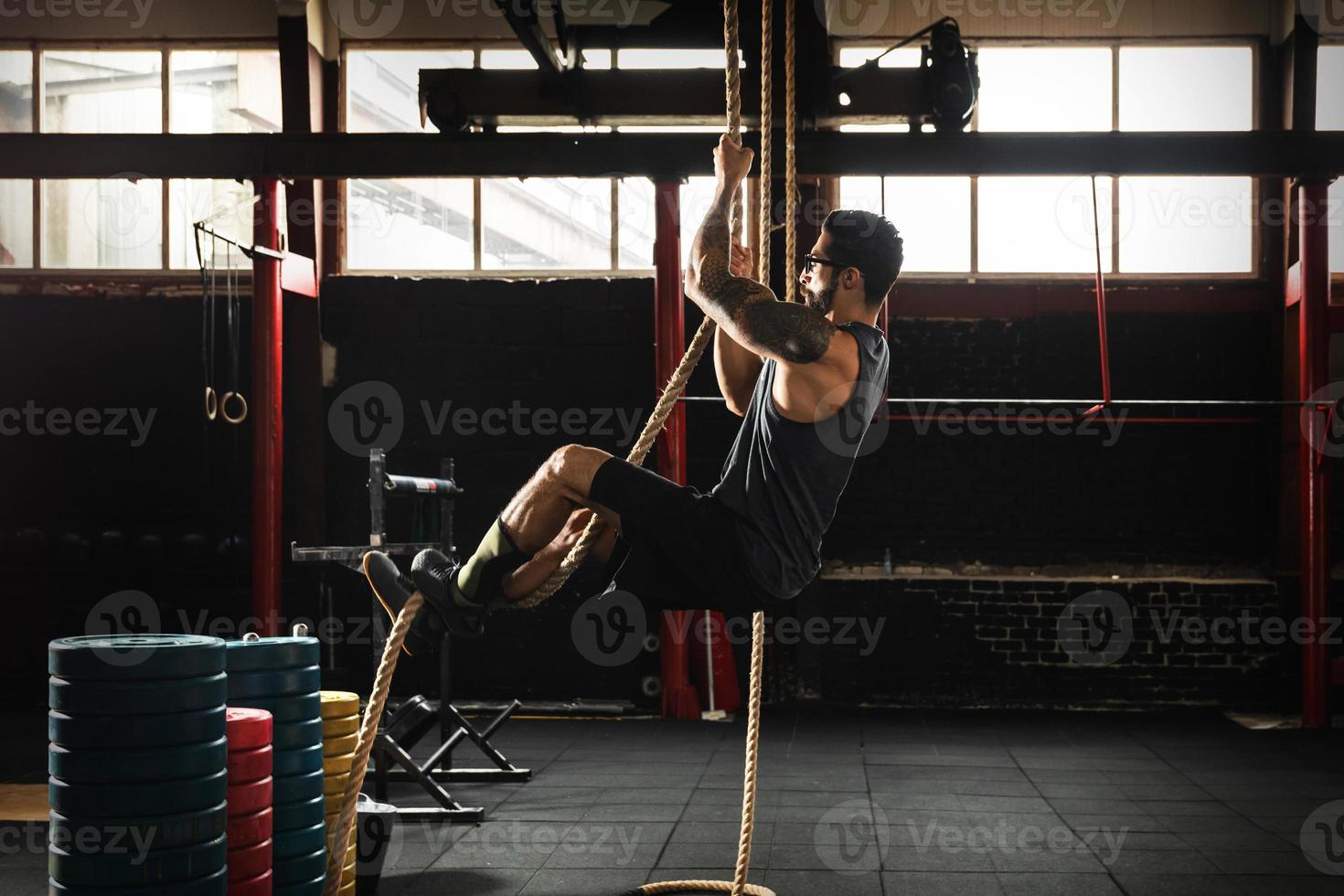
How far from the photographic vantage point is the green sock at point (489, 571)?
3008 mm

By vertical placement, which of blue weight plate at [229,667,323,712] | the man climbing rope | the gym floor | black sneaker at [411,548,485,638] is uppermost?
the man climbing rope

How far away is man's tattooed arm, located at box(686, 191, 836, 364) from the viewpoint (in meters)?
Result: 2.87

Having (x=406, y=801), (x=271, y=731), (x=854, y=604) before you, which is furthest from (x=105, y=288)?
(x=271, y=731)

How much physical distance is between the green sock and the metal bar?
12.8 ft

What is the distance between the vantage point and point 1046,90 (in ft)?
25.8

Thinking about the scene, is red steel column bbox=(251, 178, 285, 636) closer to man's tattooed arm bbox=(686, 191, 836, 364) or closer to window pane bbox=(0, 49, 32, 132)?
window pane bbox=(0, 49, 32, 132)

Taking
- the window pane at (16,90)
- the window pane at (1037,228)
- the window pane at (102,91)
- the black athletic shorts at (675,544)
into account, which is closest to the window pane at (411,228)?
the window pane at (102,91)

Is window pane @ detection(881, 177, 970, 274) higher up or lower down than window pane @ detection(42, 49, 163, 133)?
lower down

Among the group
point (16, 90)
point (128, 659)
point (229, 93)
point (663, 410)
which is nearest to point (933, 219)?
point (229, 93)

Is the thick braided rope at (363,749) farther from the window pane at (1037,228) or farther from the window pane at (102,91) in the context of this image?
the window pane at (102,91)

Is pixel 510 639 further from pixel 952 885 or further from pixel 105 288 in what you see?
pixel 952 885

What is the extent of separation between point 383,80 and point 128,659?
611 centimetres

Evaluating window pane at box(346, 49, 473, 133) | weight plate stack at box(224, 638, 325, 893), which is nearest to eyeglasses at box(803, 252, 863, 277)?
weight plate stack at box(224, 638, 325, 893)

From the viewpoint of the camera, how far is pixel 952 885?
3977 millimetres
